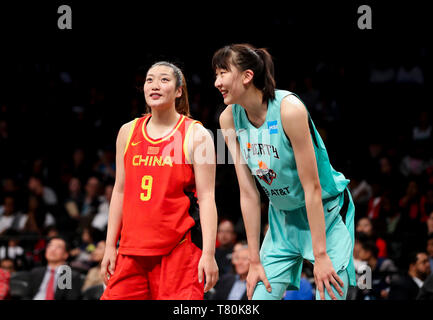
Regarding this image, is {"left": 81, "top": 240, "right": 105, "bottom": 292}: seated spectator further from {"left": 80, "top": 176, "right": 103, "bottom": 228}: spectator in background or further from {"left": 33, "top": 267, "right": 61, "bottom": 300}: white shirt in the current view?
{"left": 80, "top": 176, "right": 103, "bottom": 228}: spectator in background

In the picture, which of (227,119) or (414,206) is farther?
(414,206)

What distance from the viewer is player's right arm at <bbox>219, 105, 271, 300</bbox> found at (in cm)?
342

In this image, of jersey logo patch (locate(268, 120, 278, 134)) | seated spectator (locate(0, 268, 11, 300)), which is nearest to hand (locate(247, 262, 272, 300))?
jersey logo patch (locate(268, 120, 278, 134))

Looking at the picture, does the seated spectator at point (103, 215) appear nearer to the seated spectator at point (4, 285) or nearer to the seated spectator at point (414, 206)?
the seated spectator at point (4, 285)

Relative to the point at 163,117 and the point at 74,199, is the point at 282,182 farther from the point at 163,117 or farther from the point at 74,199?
the point at 74,199

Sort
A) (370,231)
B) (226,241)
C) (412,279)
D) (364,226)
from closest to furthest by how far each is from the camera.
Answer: (412,279)
(370,231)
(364,226)
(226,241)

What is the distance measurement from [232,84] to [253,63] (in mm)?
157

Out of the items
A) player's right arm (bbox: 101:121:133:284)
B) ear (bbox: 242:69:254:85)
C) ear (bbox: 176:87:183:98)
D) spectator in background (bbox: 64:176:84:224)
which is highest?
ear (bbox: 242:69:254:85)

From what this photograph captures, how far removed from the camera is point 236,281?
6191 millimetres

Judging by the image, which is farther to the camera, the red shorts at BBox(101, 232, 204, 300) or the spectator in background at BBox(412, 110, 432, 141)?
the spectator in background at BBox(412, 110, 432, 141)

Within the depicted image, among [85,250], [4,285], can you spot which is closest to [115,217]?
[4,285]

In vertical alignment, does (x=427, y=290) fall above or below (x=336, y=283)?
below

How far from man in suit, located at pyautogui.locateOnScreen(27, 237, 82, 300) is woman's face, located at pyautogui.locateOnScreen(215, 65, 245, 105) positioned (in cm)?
366

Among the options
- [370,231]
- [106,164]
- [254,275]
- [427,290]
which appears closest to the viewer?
[254,275]
